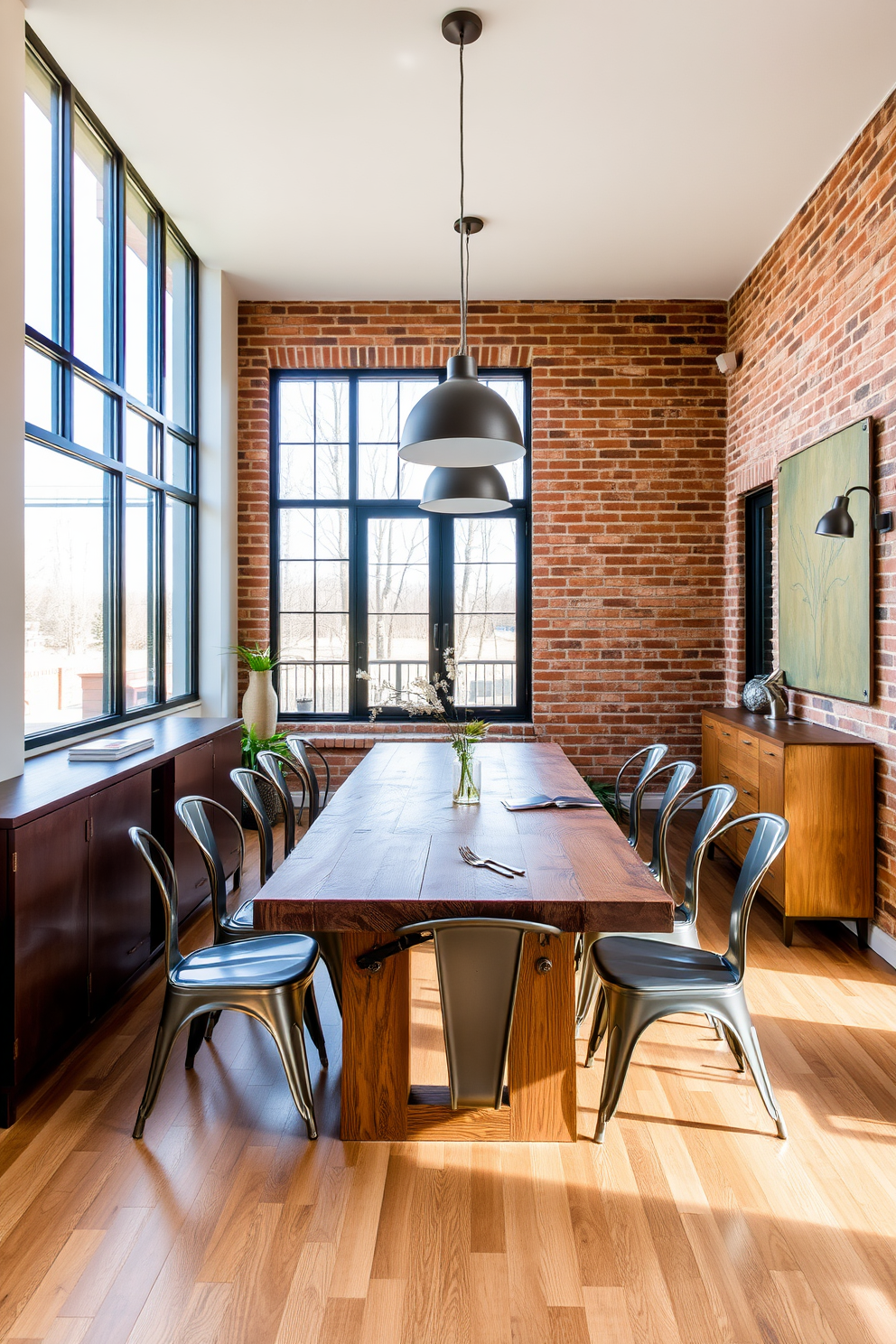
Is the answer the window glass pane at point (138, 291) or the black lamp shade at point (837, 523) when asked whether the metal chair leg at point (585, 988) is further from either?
the window glass pane at point (138, 291)

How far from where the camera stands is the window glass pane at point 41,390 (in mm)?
3406

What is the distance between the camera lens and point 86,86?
3.68 m

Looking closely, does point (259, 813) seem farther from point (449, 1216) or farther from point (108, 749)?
point (449, 1216)

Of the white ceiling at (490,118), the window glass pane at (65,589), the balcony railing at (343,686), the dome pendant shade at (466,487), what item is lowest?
the balcony railing at (343,686)

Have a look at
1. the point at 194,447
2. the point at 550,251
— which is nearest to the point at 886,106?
the point at 550,251

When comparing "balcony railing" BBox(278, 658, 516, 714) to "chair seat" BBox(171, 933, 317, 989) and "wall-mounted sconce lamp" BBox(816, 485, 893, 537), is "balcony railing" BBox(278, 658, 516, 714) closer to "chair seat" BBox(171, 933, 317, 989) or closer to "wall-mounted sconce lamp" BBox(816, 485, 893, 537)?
"wall-mounted sconce lamp" BBox(816, 485, 893, 537)

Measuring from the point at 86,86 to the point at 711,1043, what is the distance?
4.48 m

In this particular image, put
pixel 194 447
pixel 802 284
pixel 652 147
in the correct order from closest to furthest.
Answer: pixel 652 147 → pixel 802 284 → pixel 194 447

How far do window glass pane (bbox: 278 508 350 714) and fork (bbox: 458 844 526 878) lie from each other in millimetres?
3961

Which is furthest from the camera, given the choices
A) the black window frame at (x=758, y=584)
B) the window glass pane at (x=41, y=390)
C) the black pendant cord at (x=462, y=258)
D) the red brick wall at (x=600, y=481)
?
the red brick wall at (x=600, y=481)

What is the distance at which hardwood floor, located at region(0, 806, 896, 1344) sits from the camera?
1.67 m

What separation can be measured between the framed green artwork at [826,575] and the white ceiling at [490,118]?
1.41m

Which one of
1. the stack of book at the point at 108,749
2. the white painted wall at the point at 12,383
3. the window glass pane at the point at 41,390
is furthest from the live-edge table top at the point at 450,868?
the window glass pane at the point at 41,390

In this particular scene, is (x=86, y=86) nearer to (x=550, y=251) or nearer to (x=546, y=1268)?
(x=550, y=251)
